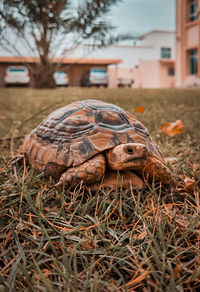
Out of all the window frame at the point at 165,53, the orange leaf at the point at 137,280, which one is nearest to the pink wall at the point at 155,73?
the window frame at the point at 165,53

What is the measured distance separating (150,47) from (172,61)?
403 centimetres

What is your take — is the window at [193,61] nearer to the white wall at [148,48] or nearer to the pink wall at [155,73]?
the white wall at [148,48]

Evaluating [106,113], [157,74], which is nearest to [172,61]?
[157,74]

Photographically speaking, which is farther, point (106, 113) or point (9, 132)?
point (9, 132)

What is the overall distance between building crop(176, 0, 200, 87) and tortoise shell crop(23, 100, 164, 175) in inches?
619

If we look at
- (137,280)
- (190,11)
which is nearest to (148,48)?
(190,11)

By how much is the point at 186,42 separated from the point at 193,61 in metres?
1.22

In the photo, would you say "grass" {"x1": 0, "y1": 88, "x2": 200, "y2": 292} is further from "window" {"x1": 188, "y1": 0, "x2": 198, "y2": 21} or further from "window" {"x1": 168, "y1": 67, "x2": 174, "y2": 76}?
"window" {"x1": 168, "y1": 67, "x2": 174, "y2": 76}

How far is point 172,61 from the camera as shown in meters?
25.0

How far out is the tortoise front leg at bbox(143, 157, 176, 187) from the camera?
1.12 metres

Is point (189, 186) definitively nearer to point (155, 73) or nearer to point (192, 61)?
point (192, 61)

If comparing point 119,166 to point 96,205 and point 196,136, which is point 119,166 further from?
point 196,136

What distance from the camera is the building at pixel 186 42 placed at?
1617 centimetres

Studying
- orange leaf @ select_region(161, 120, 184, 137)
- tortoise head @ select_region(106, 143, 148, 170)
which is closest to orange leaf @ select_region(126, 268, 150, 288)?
tortoise head @ select_region(106, 143, 148, 170)
